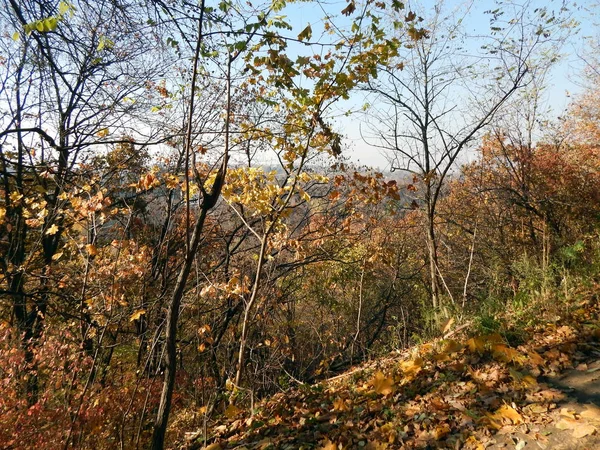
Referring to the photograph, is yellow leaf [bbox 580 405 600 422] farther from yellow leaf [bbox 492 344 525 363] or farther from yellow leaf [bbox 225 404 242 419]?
yellow leaf [bbox 225 404 242 419]

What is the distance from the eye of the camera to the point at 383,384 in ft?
11.7

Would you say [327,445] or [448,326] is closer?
[327,445]

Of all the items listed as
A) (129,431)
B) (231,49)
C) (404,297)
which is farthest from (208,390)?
(404,297)

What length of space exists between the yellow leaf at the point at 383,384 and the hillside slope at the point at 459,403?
0.01 meters

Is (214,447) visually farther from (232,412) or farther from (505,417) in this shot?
(505,417)

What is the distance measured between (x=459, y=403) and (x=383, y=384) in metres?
0.79

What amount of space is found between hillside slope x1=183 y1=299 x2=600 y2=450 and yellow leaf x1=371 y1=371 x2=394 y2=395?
0.01 meters

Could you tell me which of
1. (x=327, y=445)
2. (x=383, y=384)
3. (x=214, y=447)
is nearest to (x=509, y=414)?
(x=383, y=384)

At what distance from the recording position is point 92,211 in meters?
4.05

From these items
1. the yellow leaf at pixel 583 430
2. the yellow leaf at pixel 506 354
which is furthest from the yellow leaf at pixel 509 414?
the yellow leaf at pixel 506 354

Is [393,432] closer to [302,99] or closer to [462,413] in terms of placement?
[462,413]

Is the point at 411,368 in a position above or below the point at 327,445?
above

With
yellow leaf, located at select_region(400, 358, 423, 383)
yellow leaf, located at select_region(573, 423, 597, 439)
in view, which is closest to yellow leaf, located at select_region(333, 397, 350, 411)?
yellow leaf, located at select_region(400, 358, 423, 383)

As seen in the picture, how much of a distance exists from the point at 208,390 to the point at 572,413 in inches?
272
